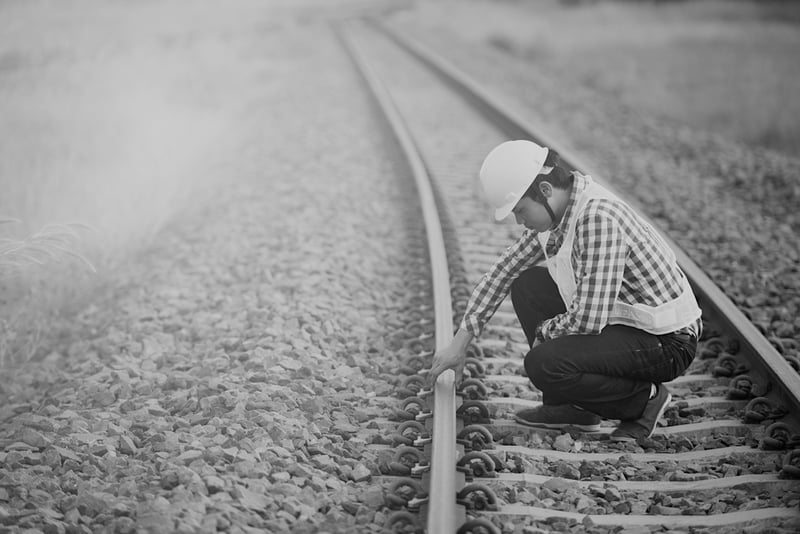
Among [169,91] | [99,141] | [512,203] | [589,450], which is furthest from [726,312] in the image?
[169,91]

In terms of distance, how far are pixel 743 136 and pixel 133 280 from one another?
Answer: 839 centimetres

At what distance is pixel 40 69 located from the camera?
43.5 ft

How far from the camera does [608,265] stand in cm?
324

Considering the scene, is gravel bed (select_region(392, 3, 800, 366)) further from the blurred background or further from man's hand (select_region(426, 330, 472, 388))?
man's hand (select_region(426, 330, 472, 388))

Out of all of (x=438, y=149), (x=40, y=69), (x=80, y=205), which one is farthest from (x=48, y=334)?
(x=40, y=69)

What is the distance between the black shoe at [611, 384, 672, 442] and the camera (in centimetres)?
360

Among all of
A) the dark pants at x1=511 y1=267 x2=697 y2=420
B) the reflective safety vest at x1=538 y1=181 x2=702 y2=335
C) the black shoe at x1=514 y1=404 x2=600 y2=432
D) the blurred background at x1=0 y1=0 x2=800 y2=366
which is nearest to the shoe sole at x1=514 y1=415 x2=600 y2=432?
the black shoe at x1=514 y1=404 x2=600 y2=432

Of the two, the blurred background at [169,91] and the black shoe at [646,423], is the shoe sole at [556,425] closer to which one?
the black shoe at [646,423]

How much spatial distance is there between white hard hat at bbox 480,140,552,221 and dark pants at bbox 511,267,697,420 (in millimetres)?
709

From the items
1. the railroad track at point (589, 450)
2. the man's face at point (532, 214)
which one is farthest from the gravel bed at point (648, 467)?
the man's face at point (532, 214)

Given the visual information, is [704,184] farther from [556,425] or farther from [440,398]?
[440,398]

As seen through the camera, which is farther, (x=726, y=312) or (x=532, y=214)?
(x=726, y=312)

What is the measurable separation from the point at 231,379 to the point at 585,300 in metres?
1.80

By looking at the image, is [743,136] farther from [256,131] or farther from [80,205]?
[80,205]
